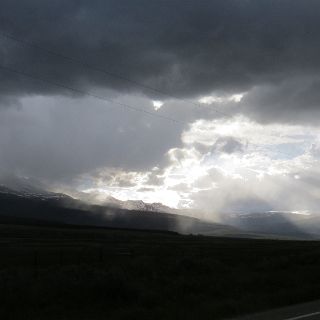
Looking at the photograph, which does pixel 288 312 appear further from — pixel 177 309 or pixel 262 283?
pixel 262 283

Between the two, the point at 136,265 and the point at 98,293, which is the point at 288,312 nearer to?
the point at 98,293

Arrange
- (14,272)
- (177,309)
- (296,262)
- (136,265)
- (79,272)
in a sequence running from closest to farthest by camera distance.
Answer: (177,309) < (79,272) < (14,272) < (136,265) < (296,262)

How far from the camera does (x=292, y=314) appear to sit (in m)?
15.2

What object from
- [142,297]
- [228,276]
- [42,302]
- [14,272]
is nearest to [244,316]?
[142,297]

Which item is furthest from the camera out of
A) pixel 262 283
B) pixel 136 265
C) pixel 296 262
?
pixel 296 262

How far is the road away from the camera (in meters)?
14.5

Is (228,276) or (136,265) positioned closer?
(228,276)

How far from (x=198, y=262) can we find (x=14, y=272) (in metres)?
13.5

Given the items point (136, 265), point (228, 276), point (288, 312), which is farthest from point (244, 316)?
point (136, 265)

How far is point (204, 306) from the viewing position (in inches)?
658

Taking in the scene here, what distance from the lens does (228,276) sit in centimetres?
2695

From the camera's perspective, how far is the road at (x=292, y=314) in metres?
14.5

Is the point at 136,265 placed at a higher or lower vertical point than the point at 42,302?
higher

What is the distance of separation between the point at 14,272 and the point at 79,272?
3136 mm
